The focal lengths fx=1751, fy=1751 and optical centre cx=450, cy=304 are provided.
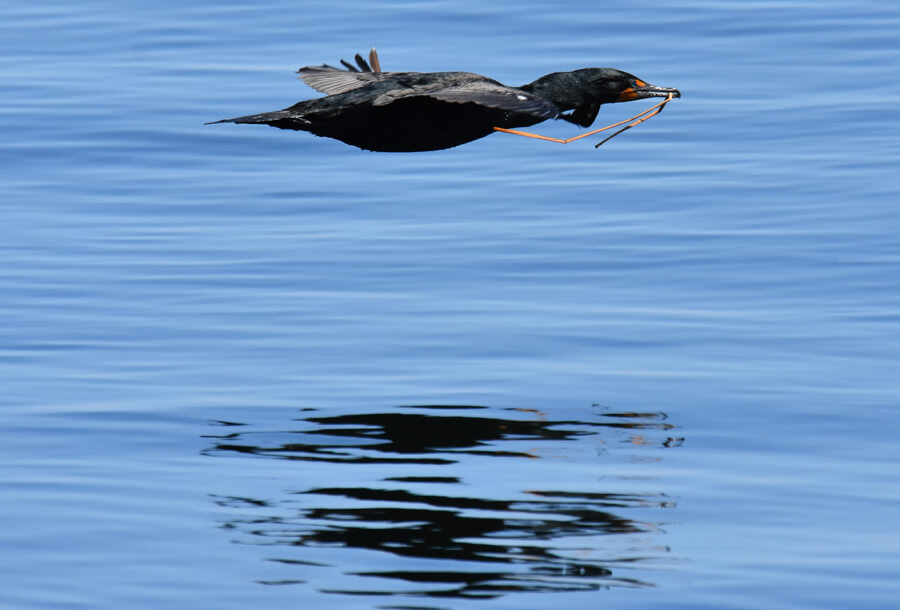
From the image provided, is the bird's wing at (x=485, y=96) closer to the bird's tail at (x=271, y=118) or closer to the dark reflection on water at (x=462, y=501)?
the bird's tail at (x=271, y=118)

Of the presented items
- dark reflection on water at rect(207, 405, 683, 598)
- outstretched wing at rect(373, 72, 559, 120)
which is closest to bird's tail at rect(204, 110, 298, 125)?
outstretched wing at rect(373, 72, 559, 120)

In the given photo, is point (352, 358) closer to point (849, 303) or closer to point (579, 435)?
point (579, 435)

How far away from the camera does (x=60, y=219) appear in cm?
1977

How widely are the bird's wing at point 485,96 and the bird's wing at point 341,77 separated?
1033 millimetres

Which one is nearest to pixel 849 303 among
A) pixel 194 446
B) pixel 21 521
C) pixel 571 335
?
pixel 571 335

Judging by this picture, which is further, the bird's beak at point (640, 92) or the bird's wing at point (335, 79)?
the bird's wing at point (335, 79)

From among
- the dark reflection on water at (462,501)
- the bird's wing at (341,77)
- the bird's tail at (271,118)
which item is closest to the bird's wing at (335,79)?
the bird's wing at (341,77)

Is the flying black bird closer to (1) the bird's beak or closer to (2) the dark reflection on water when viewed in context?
(1) the bird's beak

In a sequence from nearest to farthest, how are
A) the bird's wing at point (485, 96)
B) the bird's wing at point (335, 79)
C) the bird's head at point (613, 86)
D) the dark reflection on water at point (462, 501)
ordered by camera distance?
1. the dark reflection on water at point (462, 501)
2. the bird's wing at point (485, 96)
3. the bird's head at point (613, 86)
4. the bird's wing at point (335, 79)

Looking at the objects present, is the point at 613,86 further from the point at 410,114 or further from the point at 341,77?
the point at 341,77

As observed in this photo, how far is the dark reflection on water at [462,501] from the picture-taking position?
385 inches

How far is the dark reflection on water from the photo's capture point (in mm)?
9781

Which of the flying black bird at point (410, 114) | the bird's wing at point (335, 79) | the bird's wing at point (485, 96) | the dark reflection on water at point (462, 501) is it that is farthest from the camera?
the bird's wing at point (335, 79)

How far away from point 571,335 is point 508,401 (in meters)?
2.01
